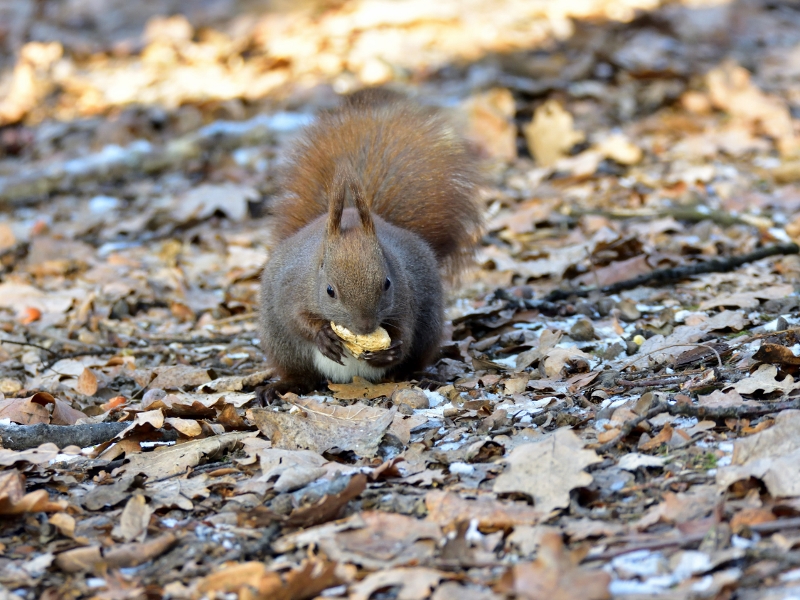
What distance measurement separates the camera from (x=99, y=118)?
844 centimetres

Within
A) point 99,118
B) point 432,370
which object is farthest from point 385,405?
point 99,118

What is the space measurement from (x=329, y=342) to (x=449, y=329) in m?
0.95

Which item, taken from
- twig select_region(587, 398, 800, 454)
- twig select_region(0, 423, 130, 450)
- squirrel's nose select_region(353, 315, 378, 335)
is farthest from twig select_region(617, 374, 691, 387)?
twig select_region(0, 423, 130, 450)

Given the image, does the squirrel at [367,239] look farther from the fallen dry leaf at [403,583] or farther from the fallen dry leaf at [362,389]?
the fallen dry leaf at [403,583]

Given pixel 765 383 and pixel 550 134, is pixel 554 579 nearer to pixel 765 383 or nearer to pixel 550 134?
pixel 765 383

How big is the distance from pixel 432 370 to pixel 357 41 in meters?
6.02

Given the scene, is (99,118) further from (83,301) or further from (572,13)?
(572,13)

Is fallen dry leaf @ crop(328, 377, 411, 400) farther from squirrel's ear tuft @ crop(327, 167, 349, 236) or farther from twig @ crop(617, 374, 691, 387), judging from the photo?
twig @ crop(617, 374, 691, 387)

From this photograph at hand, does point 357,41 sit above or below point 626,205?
above

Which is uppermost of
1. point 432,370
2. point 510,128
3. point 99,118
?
point 99,118

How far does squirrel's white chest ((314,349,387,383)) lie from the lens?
393 centimetres

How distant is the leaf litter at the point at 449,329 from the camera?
7.68ft

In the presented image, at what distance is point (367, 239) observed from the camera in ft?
11.5

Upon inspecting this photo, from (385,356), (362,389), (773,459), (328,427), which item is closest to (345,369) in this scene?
(362,389)
